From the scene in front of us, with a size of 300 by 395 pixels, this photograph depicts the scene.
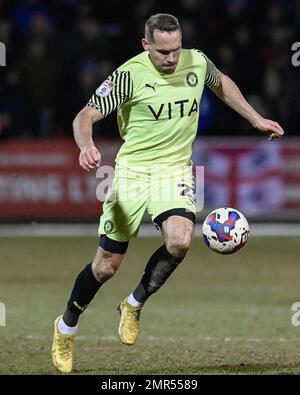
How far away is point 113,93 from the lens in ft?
25.3

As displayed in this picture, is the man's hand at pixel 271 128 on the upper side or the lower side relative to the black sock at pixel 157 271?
upper

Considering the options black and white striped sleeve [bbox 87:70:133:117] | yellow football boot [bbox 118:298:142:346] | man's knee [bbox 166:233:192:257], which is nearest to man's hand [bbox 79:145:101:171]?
black and white striped sleeve [bbox 87:70:133:117]

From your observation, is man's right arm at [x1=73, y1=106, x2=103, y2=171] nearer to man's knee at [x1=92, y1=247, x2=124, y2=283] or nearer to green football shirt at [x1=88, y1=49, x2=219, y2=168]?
green football shirt at [x1=88, y1=49, x2=219, y2=168]

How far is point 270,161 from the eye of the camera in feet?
57.5

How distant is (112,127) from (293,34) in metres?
3.59

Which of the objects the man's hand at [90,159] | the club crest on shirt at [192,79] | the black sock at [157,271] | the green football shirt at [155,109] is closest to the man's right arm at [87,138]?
the man's hand at [90,159]

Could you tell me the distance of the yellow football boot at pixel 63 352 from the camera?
25.3 feet

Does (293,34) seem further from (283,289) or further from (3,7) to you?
(283,289)

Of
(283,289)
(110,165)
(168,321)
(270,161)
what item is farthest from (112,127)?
(168,321)

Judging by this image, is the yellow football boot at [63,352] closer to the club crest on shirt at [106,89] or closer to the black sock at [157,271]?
the black sock at [157,271]

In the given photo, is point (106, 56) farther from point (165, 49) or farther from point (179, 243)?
point (179, 243)

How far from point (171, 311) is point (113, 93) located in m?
3.65

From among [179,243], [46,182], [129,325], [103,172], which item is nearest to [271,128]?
[179,243]

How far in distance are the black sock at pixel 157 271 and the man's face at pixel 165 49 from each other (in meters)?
1.31
